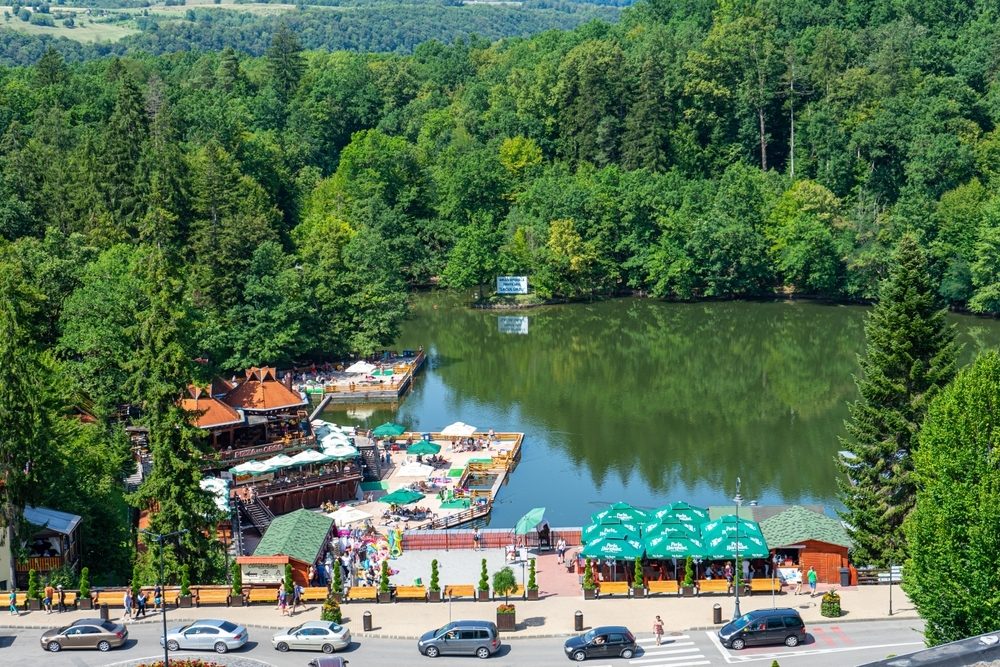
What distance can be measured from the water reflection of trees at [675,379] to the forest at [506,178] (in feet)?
17.6

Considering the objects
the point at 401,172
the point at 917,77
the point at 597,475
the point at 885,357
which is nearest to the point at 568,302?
the point at 401,172

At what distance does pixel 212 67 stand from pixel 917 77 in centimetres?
8531

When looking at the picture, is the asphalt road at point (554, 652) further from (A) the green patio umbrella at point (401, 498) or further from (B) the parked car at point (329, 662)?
(A) the green patio umbrella at point (401, 498)

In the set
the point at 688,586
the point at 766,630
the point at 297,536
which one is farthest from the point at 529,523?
the point at 766,630

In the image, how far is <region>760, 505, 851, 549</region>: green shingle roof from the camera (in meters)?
49.8

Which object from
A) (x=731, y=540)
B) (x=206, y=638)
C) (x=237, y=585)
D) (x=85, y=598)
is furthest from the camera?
(x=731, y=540)

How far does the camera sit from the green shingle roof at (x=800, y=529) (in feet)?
163

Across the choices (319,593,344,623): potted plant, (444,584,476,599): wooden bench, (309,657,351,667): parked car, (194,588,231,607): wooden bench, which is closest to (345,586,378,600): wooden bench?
(319,593,344,623): potted plant

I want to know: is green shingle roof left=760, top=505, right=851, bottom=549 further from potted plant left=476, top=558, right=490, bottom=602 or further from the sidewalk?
potted plant left=476, top=558, right=490, bottom=602

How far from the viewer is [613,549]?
163ft

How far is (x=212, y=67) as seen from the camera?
163375 mm

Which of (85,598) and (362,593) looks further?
(362,593)

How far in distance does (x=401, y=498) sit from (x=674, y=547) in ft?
53.2

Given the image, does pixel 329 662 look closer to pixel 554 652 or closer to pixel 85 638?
pixel 554 652
